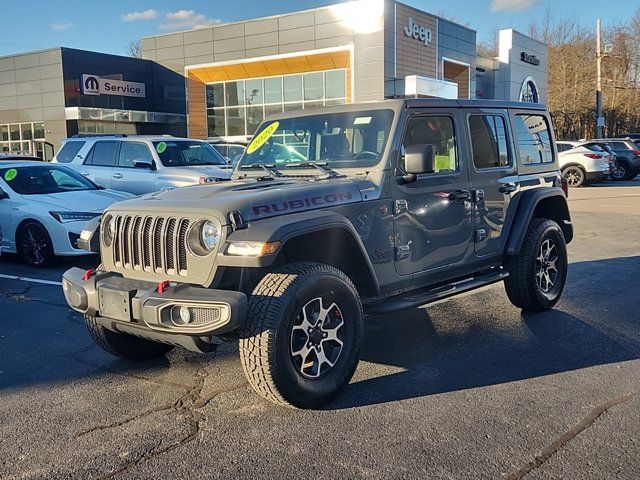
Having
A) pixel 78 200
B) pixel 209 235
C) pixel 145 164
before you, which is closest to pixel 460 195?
pixel 209 235

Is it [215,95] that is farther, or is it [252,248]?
[215,95]

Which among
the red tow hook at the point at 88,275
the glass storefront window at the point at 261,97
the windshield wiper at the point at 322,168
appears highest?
the glass storefront window at the point at 261,97

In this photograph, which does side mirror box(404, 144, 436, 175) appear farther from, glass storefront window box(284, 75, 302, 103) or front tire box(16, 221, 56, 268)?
glass storefront window box(284, 75, 302, 103)

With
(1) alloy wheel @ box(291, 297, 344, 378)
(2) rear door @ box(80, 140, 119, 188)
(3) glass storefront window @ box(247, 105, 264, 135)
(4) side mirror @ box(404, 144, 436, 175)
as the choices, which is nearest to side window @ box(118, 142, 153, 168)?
(2) rear door @ box(80, 140, 119, 188)

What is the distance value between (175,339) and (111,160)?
916 centimetres

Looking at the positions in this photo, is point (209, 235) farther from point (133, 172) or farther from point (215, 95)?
point (215, 95)

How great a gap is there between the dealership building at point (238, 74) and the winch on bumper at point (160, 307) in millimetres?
21665

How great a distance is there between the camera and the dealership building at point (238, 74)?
2502 cm

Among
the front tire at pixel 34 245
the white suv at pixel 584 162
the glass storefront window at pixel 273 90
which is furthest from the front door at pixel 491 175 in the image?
the glass storefront window at pixel 273 90

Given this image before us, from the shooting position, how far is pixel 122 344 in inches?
179

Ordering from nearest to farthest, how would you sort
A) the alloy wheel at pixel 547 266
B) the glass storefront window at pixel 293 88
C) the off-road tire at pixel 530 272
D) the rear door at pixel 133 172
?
the off-road tire at pixel 530 272 < the alloy wheel at pixel 547 266 < the rear door at pixel 133 172 < the glass storefront window at pixel 293 88

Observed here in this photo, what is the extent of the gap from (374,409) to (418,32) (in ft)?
81.2

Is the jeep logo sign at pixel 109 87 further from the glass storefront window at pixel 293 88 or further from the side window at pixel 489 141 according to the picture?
the side window at pixel 489 141

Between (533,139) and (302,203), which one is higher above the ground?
(533,139)
